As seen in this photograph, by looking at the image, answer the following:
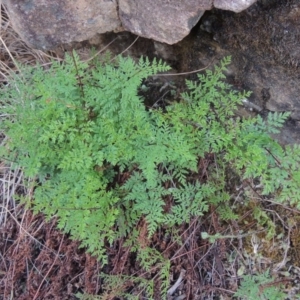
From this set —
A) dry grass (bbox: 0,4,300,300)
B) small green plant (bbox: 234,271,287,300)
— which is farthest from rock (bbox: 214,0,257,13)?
small green plant (bbox: 234,271,287,300)

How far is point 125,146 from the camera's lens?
228cm

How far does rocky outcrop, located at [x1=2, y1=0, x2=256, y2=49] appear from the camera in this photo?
7.22 feet

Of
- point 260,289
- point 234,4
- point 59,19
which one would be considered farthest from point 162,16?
point 260,289

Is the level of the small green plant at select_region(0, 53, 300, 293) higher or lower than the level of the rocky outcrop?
lower

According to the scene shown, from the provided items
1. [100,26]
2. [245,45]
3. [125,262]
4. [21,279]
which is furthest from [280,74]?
[21,279]

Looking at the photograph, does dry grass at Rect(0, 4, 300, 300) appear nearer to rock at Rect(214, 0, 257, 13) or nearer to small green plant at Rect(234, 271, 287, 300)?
small green plant at Rect(234, 271, 287, 300)

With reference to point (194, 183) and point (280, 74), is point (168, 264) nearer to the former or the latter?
point (194, 183)

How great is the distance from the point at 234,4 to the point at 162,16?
364 millimetres

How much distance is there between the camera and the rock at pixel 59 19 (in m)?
2.35

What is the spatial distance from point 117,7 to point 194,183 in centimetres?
106

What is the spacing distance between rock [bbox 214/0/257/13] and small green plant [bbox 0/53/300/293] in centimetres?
36

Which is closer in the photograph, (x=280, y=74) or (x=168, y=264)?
(x=280, y=74)

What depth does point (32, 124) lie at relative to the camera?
2.31m

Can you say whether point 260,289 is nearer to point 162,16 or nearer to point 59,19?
point 162,16
